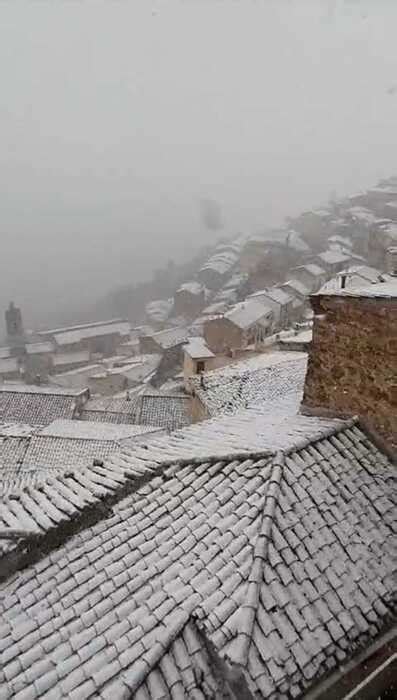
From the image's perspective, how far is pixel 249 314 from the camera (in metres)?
35.6

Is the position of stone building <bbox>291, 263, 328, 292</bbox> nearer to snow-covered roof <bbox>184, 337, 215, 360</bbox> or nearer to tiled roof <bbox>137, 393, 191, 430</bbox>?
snow-covered roof <bbox>184, 337, 215, 360</bbox>

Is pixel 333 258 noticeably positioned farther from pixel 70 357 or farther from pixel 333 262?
pixel 70 357

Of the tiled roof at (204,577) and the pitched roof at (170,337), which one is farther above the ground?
the tiled roof at (204,577)

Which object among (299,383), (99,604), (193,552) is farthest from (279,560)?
(299,383)

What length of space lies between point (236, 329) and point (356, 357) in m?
26.5

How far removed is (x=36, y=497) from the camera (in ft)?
21.9

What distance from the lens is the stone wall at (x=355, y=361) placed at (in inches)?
277

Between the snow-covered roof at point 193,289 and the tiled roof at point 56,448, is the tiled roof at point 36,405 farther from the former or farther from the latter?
the snow-covered roof at point 193,289

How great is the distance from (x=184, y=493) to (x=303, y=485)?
1358 millimetres

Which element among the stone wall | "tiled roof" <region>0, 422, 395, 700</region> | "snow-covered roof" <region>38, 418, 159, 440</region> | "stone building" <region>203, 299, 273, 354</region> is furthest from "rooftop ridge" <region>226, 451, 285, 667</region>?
"stone building" <region>203, 299, 273, 354</region>

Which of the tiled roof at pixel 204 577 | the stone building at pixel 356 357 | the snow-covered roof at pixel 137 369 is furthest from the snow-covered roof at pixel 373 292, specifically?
the snow-covered roof at pixel 137 369

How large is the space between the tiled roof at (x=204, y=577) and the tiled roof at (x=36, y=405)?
69.7 ft

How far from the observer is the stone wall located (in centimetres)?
703

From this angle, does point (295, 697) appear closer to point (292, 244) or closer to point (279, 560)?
point (279, 560)
